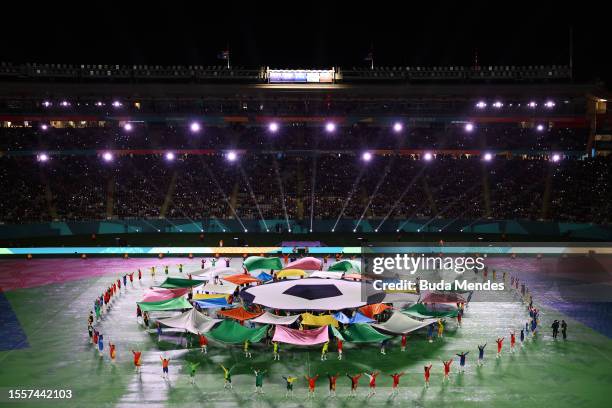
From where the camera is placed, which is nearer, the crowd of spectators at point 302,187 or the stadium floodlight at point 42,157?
the crowd of spectators at point 302,187

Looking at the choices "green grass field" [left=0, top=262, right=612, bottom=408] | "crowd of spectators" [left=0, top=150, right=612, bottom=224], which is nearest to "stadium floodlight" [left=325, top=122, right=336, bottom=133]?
"crowd of spectators" [left=0, top=150, right=612, bottom=224]

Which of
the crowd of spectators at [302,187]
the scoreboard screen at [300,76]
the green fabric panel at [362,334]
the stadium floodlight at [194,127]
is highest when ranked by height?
the scoreboard screen at [300,76]

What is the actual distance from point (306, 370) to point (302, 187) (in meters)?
49.4

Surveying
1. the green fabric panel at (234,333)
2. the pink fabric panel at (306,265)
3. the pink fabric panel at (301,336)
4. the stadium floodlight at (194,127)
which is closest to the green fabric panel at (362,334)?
the pink fabric panel at (301,336)

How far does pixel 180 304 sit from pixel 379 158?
5151 centimetres

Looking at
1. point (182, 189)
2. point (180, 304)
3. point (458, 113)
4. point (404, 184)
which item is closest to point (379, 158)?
point (404, 184)

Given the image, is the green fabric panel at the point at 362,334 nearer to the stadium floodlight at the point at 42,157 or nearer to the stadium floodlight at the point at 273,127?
the stadium floodlight at the point at 273,127

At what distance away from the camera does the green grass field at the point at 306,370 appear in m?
24.6

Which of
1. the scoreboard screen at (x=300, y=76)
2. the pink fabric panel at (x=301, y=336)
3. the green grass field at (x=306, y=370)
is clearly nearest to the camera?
the green grass field at (x=306, y=370)

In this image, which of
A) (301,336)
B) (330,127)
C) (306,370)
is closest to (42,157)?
(330,127)

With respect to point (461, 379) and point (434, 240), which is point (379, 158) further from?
point (461, 379)

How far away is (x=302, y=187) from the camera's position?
76.2 m

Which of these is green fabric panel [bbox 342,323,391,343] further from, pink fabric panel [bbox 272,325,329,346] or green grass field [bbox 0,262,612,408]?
pink fabric panel [bbox 272,325,329,346]

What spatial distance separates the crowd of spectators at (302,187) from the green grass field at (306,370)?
3499cm
